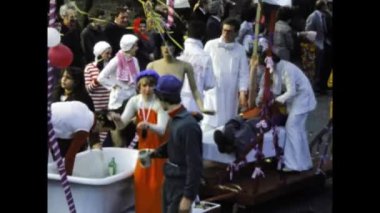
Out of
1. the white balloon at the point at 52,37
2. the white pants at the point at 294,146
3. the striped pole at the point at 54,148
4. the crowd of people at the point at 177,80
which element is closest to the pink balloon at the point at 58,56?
the white balloon at the point at 52,37

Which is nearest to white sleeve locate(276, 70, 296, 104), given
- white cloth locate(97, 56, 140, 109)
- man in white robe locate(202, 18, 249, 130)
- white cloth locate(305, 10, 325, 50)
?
man in white robe locate(202, 18, 249, 130)

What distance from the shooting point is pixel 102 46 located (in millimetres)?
7301

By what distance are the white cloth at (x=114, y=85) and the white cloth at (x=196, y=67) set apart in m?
0.45

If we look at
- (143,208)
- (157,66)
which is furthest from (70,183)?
(157,66)

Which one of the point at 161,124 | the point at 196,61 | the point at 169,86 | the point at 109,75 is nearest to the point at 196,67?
the point at 196,61

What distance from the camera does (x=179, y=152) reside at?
5.11m

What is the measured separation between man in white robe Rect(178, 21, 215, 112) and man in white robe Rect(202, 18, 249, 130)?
0.14 meters

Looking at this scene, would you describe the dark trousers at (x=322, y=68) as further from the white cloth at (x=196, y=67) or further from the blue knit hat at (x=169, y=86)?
the blue knit hat at (x=169, y=86)

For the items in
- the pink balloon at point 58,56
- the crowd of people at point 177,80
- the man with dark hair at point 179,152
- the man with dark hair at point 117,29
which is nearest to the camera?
the man with dark hair at point 179,152

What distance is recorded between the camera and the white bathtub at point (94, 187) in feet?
17.5

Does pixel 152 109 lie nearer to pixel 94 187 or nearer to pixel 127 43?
pixel 94 187

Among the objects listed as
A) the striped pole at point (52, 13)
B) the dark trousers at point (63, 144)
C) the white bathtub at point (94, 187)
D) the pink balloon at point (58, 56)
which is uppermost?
the striped pole at point (52, 13)
